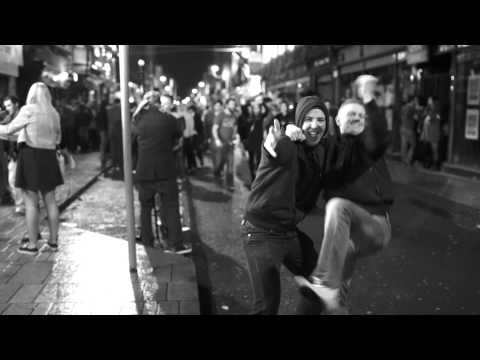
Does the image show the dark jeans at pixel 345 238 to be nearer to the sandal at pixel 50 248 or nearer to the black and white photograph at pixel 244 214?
the black and white photograph at pixel 244 214

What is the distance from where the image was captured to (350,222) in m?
3.63

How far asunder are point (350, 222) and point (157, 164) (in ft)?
11.2

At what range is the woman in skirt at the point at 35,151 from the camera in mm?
6172

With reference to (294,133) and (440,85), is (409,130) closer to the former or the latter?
(440,85)

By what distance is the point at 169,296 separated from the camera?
5020mm

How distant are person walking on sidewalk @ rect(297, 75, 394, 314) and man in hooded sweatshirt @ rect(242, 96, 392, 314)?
0.09m

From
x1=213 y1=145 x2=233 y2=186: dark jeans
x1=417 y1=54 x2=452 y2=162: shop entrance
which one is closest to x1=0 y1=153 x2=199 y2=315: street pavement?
x1=213 y1=145 x2=233 y2=186: dark jeans

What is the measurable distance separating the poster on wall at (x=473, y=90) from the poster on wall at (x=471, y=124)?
0.22m

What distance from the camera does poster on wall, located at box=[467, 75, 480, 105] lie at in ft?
45.4

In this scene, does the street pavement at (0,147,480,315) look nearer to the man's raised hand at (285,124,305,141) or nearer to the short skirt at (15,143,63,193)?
the short skirt at (15,143,63,193)

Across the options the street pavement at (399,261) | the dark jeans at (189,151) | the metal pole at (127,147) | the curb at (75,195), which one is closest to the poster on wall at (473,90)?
the street pavement at (399,261)
